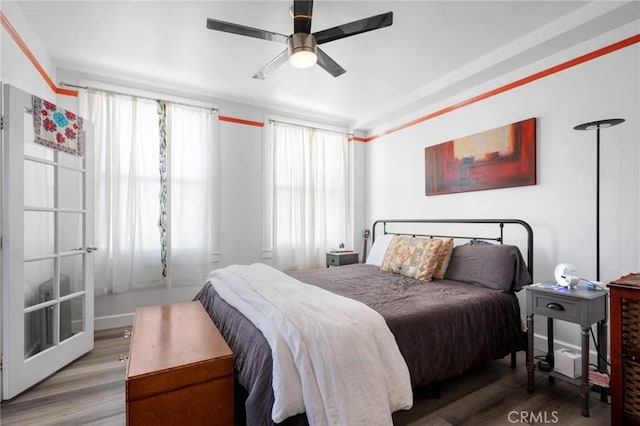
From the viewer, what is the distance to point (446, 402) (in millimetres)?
1917

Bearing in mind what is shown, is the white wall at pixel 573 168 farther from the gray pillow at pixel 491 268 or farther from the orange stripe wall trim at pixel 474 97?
the gray pillow at pixel 491 268

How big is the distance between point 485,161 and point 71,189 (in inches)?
154

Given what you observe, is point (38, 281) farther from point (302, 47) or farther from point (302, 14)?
point (302, 14)

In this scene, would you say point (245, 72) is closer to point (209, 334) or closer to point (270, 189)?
point (270, 189)

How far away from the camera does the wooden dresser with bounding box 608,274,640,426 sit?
1657 millimetres

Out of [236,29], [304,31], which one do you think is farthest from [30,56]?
[304,31]

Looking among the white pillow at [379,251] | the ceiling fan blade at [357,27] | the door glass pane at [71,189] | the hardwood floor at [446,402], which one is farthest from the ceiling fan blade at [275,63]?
the hardwood floor at [446,402]

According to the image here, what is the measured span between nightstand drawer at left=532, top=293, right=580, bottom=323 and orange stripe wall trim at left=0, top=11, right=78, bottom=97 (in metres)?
4.03

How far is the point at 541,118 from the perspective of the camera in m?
2.67

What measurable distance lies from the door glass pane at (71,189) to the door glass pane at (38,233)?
0.69 feet

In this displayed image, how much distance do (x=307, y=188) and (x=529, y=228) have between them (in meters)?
2.69

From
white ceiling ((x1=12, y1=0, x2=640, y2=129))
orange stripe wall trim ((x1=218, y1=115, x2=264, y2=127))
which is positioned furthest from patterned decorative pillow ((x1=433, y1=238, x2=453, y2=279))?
orange stripe wall trim ((x1=218, y1=115, x2=264, y2=127))

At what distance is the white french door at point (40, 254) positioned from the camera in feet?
6.66

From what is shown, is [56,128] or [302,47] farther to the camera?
[56,128]
